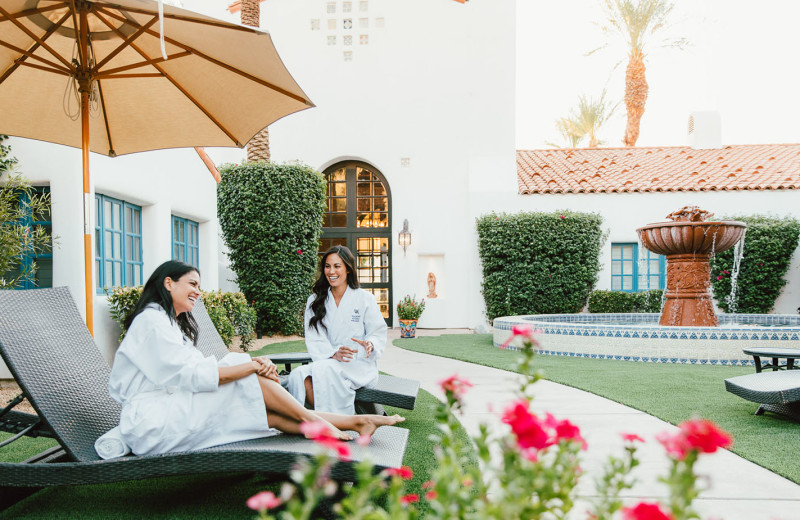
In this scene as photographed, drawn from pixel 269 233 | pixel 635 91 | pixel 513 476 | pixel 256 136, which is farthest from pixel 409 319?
pixel 635 91

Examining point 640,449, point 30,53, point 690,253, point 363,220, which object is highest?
point 30,53

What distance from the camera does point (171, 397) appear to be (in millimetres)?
3098

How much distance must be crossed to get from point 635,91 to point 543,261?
382 inches

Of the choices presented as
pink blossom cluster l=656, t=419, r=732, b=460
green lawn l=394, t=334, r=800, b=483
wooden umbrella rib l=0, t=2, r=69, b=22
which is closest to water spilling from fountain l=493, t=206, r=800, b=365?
green lawn l=394, t=334, r=800, b=483

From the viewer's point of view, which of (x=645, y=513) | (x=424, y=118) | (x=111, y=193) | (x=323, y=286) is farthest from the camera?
(x=424, y=118)

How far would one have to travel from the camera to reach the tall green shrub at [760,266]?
14641mm

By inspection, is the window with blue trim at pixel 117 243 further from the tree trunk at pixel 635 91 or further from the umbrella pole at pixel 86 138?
the tree trunk at pixel 635 91

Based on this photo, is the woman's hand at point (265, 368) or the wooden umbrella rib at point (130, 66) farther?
the wooden umbrella rib at point (130, 66)

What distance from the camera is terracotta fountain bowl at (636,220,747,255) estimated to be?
9.62 m

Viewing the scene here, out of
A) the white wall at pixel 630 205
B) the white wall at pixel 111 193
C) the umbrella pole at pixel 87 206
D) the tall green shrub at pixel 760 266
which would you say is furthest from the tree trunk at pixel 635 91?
the umbrella pole at pixel 87 206

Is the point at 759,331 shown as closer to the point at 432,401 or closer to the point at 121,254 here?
the point at 432,401

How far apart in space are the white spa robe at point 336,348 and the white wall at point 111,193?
3.39 m

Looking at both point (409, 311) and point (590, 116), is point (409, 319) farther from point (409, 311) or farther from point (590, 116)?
point (590, 116)

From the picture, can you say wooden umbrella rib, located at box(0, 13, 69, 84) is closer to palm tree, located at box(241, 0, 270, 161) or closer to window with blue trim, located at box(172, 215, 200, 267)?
window with blue trim, located at box(172, 215, 200, 267)
